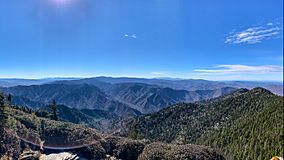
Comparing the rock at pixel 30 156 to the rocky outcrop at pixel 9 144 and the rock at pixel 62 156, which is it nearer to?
the rock at pixel 62 156

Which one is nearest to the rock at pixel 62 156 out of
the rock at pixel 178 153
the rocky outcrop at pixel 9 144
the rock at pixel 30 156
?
the rock at pixel 30 156

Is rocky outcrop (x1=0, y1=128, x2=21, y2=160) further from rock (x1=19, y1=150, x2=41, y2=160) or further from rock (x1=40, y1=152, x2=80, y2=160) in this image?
rock (x1=40, y1=152, x2=80, y2=160)

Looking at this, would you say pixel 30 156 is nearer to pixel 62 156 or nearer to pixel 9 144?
pixel 62 156

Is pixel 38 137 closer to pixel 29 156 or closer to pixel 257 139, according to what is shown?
pixel 29 156

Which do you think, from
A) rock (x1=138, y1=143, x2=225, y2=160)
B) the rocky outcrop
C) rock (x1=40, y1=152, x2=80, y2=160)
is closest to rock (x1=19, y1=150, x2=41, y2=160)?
rock (x1=40, y1=152, x2=80, y2=160)

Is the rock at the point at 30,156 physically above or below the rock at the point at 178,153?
below

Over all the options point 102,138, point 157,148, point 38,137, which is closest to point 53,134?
point 38,137

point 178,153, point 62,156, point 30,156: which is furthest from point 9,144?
point 178,153

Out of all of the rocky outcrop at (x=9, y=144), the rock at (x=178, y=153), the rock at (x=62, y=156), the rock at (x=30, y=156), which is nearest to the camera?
the rock at (x=178, y=153)
